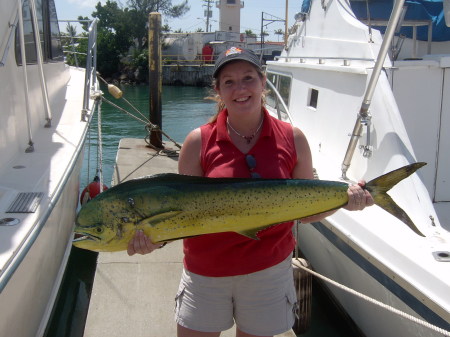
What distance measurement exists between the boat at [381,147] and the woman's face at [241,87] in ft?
3.45

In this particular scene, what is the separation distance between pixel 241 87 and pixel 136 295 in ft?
8.71

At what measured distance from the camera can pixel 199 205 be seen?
6.73 feet

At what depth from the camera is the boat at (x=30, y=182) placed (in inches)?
108

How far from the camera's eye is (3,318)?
258cm

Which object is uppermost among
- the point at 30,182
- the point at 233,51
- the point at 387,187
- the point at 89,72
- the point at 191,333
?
the point at 233,51

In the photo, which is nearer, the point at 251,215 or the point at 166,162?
the point at 251,215

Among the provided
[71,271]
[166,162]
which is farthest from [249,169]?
[166,162]

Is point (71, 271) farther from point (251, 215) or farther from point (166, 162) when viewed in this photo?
point (251, 215)

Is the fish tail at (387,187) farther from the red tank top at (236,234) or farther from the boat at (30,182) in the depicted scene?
the boat at (30,182)

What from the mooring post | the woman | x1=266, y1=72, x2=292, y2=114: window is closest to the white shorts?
the woman

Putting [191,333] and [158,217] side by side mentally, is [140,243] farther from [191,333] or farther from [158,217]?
[191,333]

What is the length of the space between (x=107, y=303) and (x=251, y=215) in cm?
248

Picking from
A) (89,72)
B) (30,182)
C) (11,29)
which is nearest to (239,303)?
(30,182)

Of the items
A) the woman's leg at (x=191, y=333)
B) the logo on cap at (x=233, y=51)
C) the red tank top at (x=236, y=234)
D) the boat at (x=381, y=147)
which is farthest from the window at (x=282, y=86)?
the woman's leg at (x=191, y=333)
